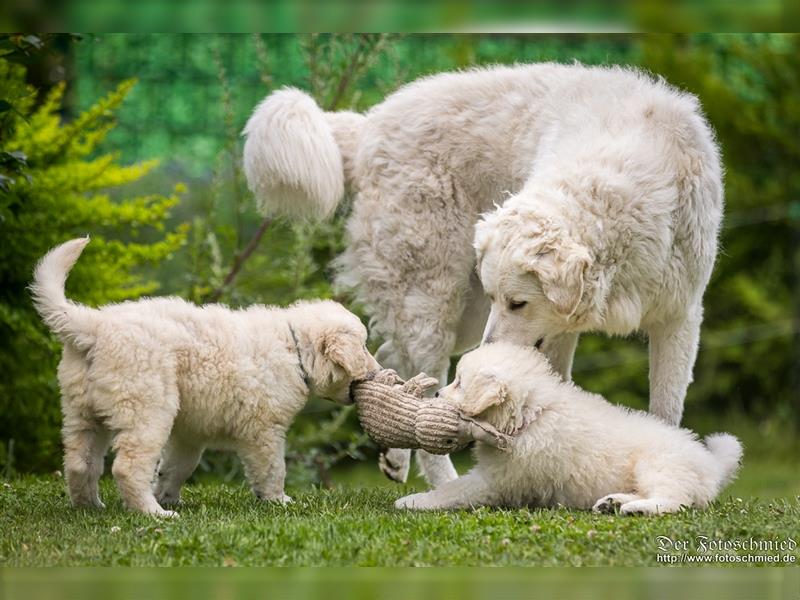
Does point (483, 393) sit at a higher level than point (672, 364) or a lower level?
lower

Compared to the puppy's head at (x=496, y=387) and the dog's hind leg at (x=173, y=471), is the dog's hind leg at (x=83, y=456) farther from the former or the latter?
the puppy's head at (x=496, y=387)

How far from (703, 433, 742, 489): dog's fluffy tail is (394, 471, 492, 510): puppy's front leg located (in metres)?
1.02

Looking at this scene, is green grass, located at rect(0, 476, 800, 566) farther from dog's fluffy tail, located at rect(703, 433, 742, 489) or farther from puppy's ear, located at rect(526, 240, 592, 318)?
puppy's ear, located at rect(526, 240, 592, 318)

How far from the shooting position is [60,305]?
4230 mm

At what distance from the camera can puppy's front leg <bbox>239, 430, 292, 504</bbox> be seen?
458 centimetres

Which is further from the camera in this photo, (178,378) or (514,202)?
(514,202)

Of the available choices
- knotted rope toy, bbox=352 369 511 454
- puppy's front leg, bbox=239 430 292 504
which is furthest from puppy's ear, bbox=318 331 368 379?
puppy's front leg, bbox=239 430 292 504

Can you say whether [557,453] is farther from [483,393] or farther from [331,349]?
[331,349]

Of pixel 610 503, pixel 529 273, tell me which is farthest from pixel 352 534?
pixel 529 273

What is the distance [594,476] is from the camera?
14.5ft

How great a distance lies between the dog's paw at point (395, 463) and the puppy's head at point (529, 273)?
115cm

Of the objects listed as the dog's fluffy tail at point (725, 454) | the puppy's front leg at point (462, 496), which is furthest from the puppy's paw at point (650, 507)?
the puppy's front leg at point (462, 496)

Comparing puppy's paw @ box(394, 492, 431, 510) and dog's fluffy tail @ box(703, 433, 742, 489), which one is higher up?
dog's fluffy tail @ box(703, 433, 742, 489)

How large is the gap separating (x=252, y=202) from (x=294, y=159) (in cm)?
229
